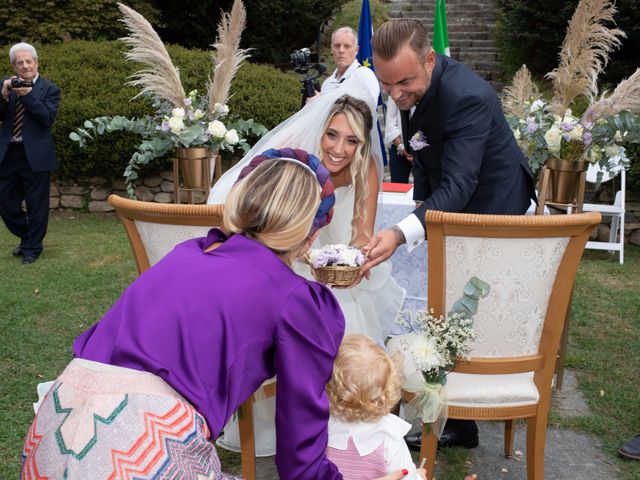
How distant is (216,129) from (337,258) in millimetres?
1881

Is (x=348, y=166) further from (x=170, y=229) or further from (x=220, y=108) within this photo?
(x=170, y=229)

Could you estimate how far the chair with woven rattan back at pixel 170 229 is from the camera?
3006mm

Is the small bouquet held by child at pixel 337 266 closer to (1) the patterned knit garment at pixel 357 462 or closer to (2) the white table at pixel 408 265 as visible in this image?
(1) the patterned knit garment at pixel 357 462

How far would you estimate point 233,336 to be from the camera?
195 cm

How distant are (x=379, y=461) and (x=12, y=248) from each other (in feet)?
22.8

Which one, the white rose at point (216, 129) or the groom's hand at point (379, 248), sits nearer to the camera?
the groom's hand at point (379, 248)

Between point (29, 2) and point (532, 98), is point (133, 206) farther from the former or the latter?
point (29, 2)

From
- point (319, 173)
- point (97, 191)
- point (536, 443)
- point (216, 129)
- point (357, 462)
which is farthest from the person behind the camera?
point (97, 191)

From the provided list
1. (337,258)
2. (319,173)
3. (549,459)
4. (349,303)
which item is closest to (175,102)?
(349,303)

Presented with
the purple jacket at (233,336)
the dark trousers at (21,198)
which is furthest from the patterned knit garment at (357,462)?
the dark trousers at (21,198)

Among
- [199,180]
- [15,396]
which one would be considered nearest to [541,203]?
[199,180]

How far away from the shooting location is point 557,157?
4488mm

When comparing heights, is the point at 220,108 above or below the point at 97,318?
above

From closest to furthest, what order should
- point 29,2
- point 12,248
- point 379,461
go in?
point 379,461, point 12,248, point 29,2
